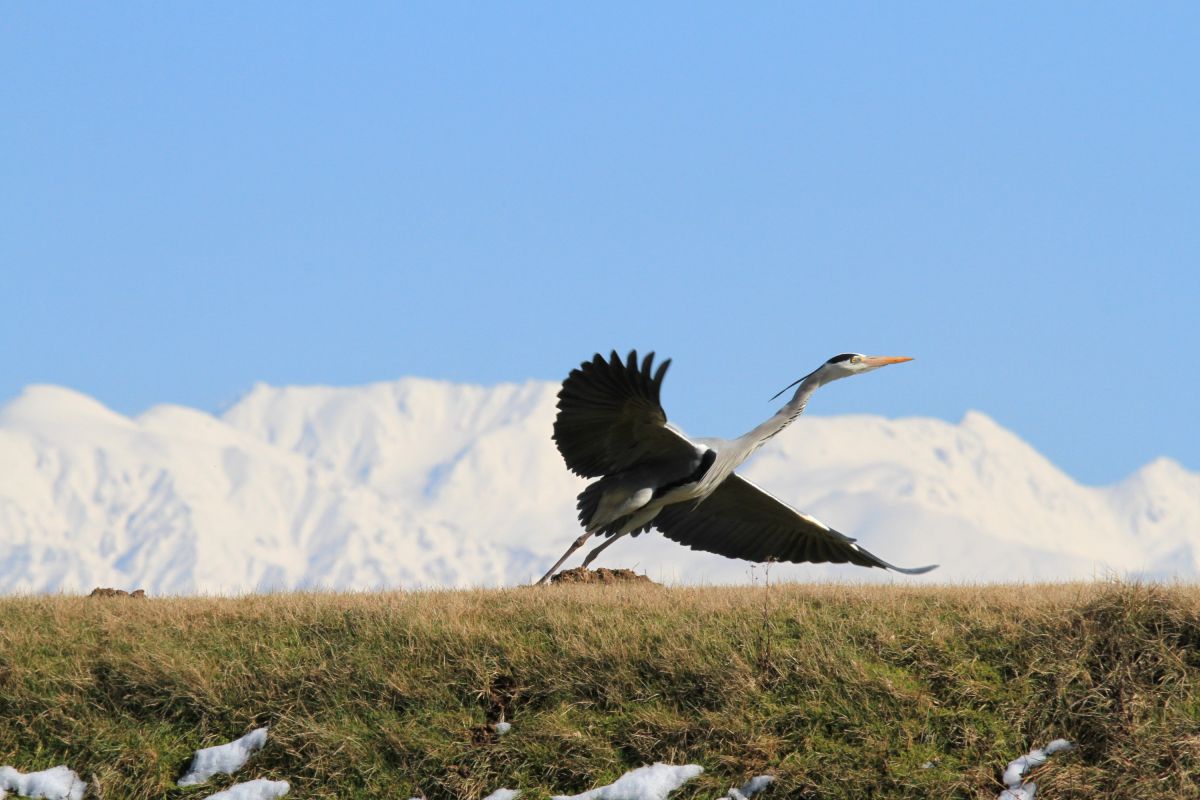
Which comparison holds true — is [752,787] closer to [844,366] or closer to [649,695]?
[649,695]

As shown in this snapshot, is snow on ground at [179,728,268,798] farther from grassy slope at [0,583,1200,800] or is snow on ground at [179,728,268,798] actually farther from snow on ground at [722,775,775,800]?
snow on ground at [722,775,775,800]

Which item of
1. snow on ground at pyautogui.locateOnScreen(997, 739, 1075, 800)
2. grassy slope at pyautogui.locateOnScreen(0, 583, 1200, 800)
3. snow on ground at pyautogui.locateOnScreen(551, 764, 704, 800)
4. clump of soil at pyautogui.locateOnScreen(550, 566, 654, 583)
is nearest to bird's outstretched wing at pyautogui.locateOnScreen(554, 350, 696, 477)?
clump of soil at pyautogui.locateOnScreen(550, 566, 654, 583)

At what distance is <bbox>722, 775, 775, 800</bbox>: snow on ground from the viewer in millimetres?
11023

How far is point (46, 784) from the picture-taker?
11.7 meters

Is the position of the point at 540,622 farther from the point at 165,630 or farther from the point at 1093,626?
the point at 1093,626

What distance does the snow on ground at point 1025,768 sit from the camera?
10.9 m

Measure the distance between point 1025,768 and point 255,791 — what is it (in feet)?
16.5

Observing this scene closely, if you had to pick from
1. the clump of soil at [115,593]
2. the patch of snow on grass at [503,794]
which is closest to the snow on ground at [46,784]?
the patch of snow on grass at [503,794]

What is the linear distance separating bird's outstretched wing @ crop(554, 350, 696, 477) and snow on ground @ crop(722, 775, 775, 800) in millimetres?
3978

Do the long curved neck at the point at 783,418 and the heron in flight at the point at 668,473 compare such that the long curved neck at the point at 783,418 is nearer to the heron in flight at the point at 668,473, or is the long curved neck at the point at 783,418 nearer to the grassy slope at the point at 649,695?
the heron in flight at the point at 668,473

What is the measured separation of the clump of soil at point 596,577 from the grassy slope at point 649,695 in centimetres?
265

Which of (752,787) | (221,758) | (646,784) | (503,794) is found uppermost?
(221,758)

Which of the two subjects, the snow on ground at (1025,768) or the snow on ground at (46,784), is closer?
the snow on ground at (1025,768)

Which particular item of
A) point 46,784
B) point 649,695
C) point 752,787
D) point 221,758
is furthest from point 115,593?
point 752,787
